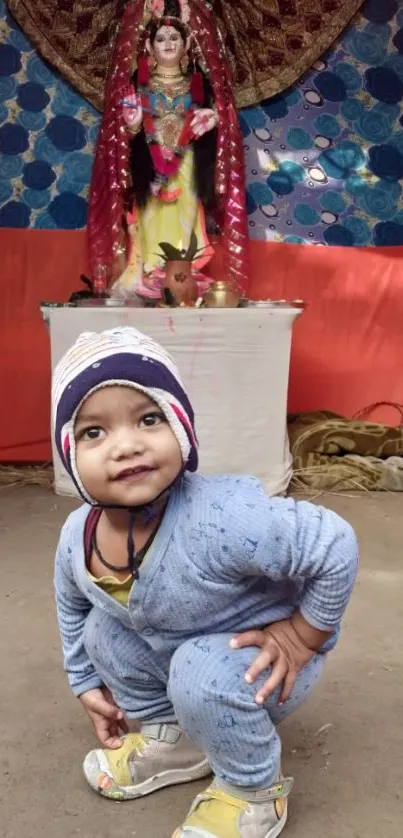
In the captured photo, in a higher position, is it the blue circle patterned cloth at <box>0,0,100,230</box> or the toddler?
the blue circle patterned cloth at <box>0,0,100,230</box>

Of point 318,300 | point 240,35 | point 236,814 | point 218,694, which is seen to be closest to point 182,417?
point 218,694

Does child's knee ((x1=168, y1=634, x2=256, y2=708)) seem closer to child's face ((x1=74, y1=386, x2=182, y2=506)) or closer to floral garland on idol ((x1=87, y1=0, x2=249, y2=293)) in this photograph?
child's face ((x1=74, y1=386, x2=182, y2=506))

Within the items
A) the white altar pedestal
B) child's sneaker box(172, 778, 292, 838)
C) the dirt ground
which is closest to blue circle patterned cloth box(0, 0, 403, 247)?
the white altar pedestal

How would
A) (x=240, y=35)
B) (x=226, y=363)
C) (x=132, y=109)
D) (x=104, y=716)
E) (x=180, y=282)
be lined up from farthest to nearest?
(x=240, y=35)
(x=132, y=109)
(x=180, y=282)
(x=226, y=363)
(x=104, y=716)

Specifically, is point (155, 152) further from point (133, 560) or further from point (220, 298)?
point (133, 560)

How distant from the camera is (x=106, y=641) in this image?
85 cm

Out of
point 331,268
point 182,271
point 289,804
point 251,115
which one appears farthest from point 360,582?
point 251,115

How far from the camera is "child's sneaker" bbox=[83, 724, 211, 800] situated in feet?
2.85

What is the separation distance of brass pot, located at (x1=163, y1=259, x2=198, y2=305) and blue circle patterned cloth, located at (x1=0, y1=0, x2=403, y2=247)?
77 centimetres

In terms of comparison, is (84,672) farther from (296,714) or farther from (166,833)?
(296,714)

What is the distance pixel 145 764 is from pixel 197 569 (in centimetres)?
27

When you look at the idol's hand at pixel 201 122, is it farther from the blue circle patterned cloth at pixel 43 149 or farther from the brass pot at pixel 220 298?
the brass pot at pixel 220 298

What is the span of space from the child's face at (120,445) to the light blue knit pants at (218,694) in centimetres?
16

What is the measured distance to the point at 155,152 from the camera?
8.59 feet
